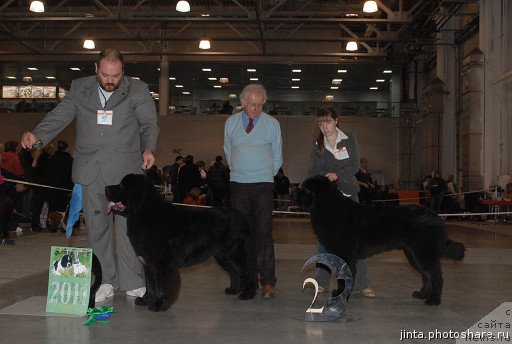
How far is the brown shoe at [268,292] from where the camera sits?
4625 millimetres

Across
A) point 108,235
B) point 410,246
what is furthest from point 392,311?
point 108,235

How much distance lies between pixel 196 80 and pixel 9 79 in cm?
815

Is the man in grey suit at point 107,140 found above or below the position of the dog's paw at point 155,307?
above

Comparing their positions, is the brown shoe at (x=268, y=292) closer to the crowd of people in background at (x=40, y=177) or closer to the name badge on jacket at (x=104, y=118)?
the name badge on jacket at (x=104, y=118)

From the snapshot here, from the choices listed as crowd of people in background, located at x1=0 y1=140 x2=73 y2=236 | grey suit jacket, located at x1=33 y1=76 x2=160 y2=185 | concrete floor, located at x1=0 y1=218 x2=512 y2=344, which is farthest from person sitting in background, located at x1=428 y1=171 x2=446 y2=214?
grey suit jacket, located at x1=33 y1=76 x2=160 y2=185

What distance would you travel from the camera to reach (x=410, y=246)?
14.6 feet

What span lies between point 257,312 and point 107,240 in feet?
3.93

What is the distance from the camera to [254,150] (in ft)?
15.6

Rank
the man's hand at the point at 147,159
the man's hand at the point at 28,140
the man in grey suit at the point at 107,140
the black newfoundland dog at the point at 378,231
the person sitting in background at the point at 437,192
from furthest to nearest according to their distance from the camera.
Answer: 1. the person sitting in background at the point at 437,192
2. the black newfoundland dog at the point at 378,231
3. the man in grey suit at the point at 107,140
4. the man's hand at the point at 147,159
5. the man's hand at the point at 28,140

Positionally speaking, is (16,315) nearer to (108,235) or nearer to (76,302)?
(76,302)

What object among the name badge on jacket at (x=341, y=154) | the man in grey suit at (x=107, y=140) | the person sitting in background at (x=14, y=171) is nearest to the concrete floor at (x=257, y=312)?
the man in grey suit at (x=107, y=140)

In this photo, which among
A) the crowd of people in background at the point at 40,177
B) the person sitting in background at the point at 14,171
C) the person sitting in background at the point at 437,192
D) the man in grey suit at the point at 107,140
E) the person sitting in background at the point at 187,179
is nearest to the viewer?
the man in grey suit at the point at 107,140

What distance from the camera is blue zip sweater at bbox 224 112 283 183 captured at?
477 centimetres

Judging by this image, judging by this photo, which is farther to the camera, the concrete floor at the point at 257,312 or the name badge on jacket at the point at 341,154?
A: the name badge on jacket at the point at 341,154
